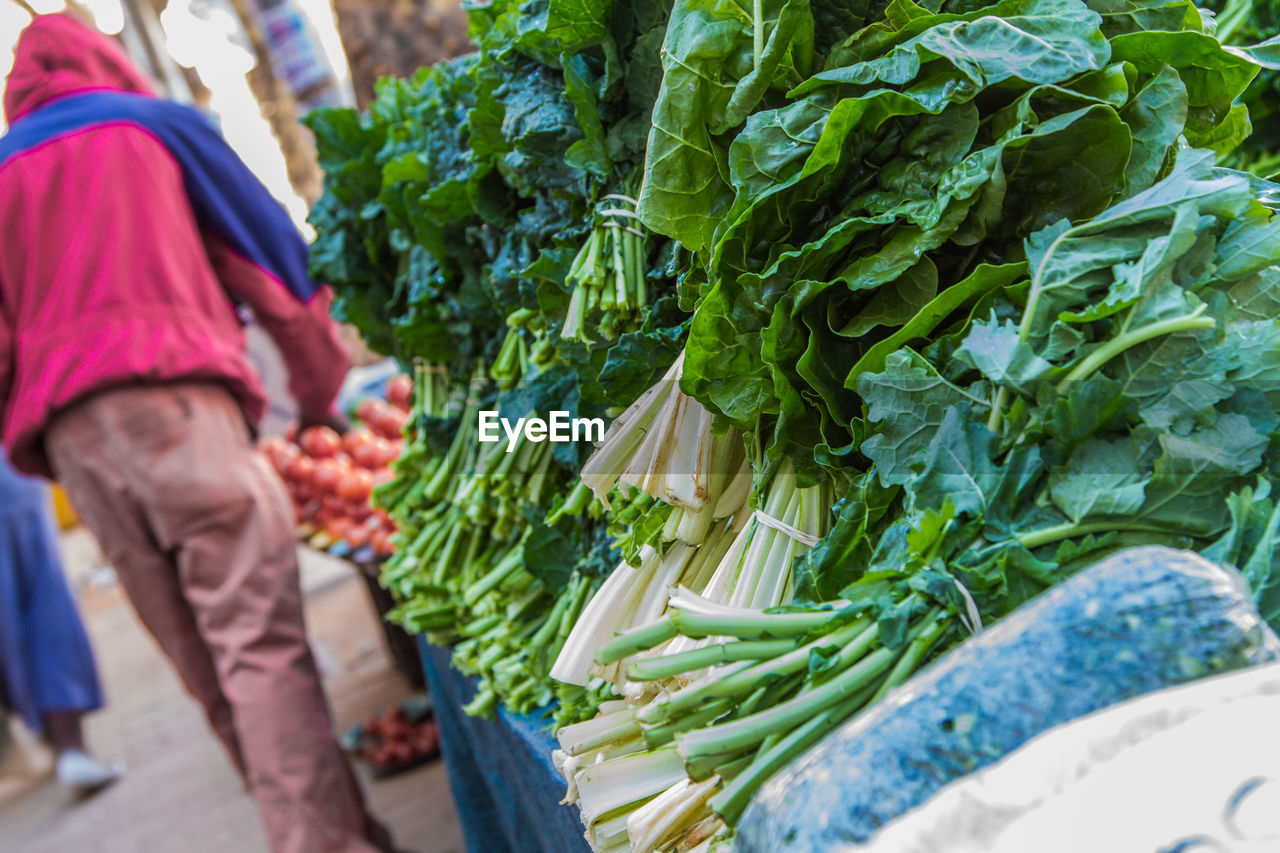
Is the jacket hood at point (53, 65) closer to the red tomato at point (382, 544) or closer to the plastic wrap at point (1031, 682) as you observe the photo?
the red tomato at point (382, 544)

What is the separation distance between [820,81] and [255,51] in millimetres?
7389

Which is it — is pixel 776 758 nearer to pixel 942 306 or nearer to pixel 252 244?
pixel 942 306

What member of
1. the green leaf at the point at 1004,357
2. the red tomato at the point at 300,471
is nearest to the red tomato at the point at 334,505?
the red tomato at the point at 300,471

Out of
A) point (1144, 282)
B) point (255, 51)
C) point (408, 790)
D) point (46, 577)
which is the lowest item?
point (408, 790)

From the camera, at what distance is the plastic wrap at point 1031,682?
2.23 ft

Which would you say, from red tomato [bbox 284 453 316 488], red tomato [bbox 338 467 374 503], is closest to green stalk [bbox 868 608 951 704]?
red tomato [bbox 338 467 374 503]

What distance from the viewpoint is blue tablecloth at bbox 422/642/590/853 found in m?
→ 1.51

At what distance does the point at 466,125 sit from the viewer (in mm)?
2051

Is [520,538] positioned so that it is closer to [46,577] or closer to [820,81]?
[820,81]

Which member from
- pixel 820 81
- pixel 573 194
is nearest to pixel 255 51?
pixel 573 194

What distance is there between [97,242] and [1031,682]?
2.89m

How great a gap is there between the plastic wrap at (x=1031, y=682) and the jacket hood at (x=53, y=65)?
130 inches

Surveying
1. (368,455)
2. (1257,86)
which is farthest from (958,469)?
(368,455)

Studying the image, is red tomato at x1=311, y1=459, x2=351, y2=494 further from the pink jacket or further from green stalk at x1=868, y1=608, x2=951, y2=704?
green stalk at x1=868, y1=608, x2=951, y2=704
